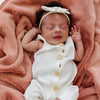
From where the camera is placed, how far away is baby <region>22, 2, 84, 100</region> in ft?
4.28

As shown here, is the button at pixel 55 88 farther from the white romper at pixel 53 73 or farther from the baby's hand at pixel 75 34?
the baby's hand at pixel 75 34

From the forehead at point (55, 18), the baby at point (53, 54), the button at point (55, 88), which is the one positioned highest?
the forehead at point (55, 18)

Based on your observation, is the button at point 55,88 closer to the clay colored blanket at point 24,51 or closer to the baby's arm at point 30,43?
the clay colored blanket at point 24,51

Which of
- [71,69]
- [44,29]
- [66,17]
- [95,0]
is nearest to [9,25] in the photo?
[44,29]

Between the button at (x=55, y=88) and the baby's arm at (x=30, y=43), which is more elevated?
the baby's arm at (x=30, y=43)

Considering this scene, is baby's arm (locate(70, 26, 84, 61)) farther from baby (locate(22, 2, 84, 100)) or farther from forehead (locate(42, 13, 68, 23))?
forehead (locate(42, 13, 68, 23))

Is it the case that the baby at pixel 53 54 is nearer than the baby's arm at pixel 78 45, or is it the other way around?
the baby at pixel 53 54

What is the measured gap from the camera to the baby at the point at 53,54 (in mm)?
1305

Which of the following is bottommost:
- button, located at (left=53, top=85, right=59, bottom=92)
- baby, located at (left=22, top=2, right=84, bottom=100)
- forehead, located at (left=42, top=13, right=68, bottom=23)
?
button, located at (left=53, top=85, right=59, bottom=92)

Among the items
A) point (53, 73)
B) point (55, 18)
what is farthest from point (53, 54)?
point (55, 18)

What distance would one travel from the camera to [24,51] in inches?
58.6

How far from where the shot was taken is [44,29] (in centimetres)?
148

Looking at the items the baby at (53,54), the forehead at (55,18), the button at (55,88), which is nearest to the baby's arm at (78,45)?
the baby at (53,54)

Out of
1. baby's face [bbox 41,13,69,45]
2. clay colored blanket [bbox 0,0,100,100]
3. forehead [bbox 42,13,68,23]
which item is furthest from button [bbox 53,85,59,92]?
forehead [bbox 42,13,68,23]
